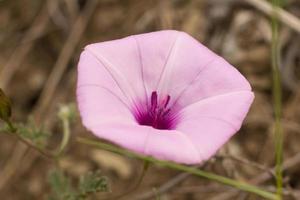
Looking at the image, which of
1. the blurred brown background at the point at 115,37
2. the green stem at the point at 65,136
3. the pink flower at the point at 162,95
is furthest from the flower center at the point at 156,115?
the blurred brown background at the point at 115,37

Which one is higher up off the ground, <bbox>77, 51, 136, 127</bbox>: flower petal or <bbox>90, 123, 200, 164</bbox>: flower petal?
<bbox>77, 51, 136, 127</bbox>: flower petal

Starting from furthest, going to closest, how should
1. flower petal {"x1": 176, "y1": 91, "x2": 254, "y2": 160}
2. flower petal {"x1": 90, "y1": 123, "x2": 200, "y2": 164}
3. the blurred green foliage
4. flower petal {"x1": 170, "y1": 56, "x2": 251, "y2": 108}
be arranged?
the blurred green foliage → flower petal {"x1": 170, "y1": 56, "x2": 251, "y2": 108} → flower petal {"x1": 176, "y1": 91, "x2": 254, "y2": 160} → flower petal {"x1": 90, "y1": 123, "x2": 200, "y2": 164}

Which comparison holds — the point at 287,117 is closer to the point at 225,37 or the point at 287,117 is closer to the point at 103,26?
the point at 225,37

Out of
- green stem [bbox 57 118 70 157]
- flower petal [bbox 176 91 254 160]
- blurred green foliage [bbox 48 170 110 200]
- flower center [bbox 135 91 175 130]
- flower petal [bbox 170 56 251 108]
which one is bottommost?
blurred green foliage [bbox 48 170 110 200]

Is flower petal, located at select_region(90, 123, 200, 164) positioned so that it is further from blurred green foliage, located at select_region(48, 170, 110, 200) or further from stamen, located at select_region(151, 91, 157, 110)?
blurred green foliage, located at select_region(48, 170, 110, 200)

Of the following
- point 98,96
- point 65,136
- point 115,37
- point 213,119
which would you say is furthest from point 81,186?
point 115,37

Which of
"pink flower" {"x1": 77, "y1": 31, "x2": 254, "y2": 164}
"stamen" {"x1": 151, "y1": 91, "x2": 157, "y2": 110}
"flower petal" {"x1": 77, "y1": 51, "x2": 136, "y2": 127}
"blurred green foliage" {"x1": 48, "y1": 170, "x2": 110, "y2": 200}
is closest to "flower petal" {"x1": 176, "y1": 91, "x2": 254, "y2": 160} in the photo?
"pink flower" {"x1": 77, "y1": 31, "x2": 254, "y2": 164}

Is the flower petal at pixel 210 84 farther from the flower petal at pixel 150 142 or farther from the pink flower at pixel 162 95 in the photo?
the flower petal at pixel 150 142
